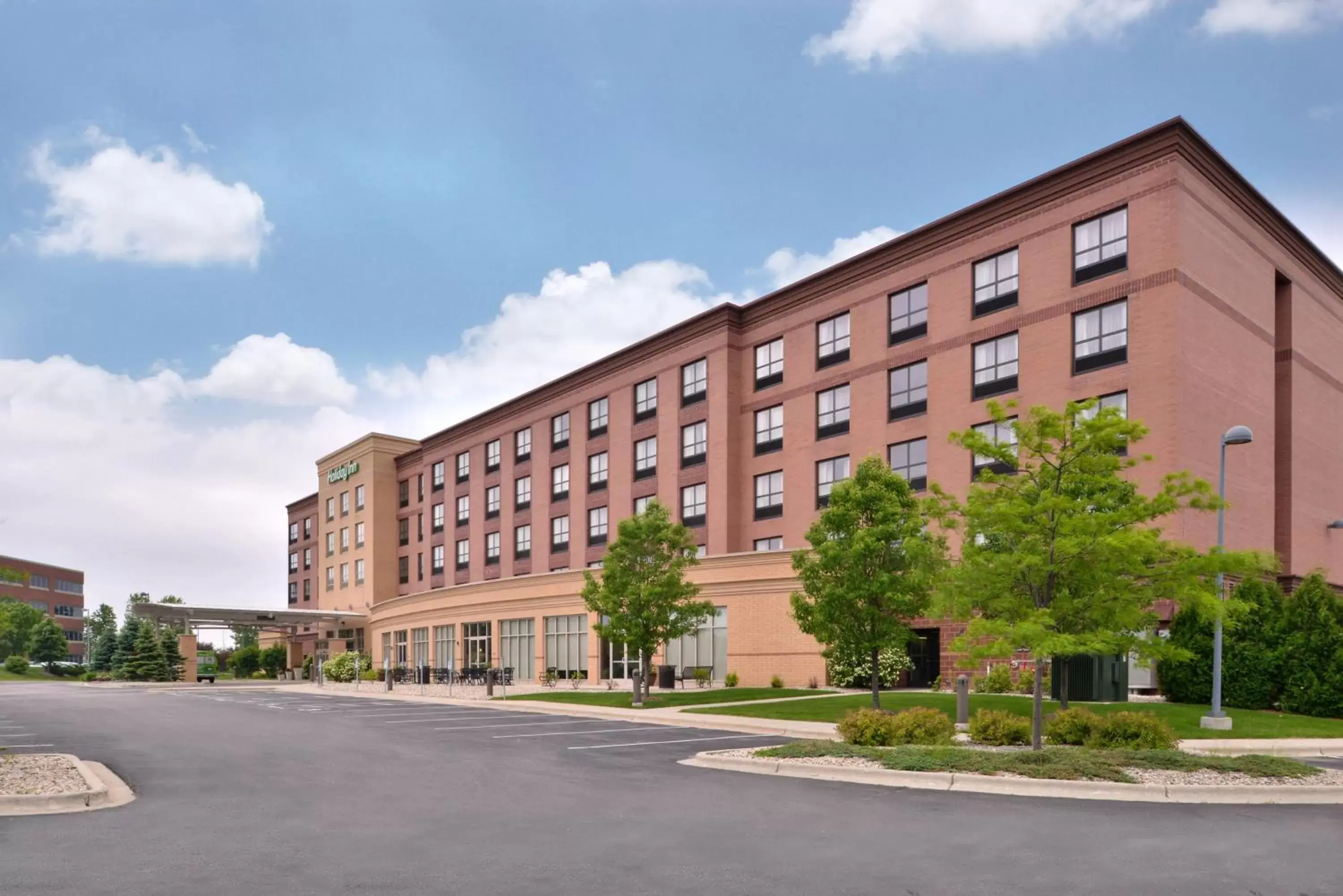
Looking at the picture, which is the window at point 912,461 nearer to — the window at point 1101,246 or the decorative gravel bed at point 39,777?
the window at point 1101,246

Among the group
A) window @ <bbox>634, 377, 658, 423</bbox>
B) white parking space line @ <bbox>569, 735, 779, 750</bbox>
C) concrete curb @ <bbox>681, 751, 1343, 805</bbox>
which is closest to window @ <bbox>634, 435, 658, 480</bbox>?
window @ <bbox>634, 377, 658, 423</bbox>

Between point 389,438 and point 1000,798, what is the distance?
70227 mm

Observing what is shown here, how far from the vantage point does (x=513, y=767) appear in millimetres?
17641

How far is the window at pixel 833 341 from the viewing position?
43.7m

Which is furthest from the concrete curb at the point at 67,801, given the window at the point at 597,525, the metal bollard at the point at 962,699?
the window at the point at 597,525

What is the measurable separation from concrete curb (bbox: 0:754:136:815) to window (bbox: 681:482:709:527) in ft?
116

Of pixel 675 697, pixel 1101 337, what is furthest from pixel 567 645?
pixel 1101 337

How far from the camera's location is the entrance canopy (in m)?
70.6

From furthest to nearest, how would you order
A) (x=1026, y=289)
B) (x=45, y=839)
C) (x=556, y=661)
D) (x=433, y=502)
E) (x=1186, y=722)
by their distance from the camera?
(x=433, y=502) → (x=556, y=661) → (x=1026, y=289) → (x=1186, y=722) → (x=45, y=839)

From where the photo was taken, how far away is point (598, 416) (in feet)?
188

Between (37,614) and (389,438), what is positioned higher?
(389,438)

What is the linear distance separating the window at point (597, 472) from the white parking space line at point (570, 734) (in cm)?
3002

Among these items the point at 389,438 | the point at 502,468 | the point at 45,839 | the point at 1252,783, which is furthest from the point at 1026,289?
the point at 389,438

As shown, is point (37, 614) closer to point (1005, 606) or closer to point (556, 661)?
point (556, 661)
